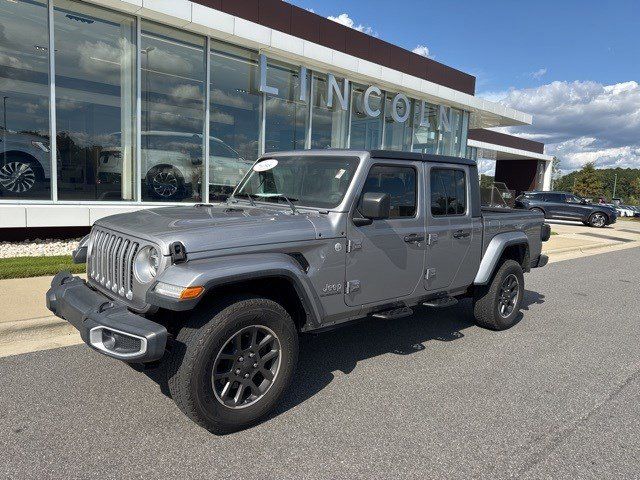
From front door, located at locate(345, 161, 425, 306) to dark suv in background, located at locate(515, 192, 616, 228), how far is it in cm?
2033

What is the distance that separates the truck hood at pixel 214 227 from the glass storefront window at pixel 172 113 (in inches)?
272

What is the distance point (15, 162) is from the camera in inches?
337

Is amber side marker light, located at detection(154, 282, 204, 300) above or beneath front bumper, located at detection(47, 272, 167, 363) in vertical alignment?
Answer: above

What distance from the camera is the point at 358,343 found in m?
4.80

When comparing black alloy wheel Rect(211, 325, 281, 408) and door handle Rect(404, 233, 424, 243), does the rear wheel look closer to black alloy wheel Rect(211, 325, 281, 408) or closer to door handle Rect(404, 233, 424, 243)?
door handle Rect(404, 233, 424, 243)

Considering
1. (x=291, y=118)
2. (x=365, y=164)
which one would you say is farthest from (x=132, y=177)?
(x=365, y=164)

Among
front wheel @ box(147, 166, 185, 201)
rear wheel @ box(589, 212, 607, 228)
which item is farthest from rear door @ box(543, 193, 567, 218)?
front wheel @ box(147, 166, 185, 201)

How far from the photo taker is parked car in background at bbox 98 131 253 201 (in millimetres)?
10008

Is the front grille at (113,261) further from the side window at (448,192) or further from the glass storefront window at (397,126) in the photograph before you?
the glass storefront window at (397,126)

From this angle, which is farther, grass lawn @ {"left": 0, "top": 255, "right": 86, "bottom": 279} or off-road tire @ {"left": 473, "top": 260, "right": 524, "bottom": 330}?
grass lawn @ {"left": 0, "top": 255, "right": 86, "bottom": 279}

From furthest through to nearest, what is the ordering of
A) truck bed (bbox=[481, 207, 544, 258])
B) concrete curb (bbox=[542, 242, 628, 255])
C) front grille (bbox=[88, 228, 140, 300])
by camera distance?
concrete curb (bbox=[542, 242, 628, 255])
truck bed (bbox=[481, 207, 544, 258])
front grille (bbox=[88, 228, 140, 300])

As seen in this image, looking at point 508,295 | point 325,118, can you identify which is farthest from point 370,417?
point 325,118

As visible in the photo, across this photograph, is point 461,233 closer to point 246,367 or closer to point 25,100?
point 246,367

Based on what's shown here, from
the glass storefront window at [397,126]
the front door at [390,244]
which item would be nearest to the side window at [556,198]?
the glass storefront window at [397,126]
